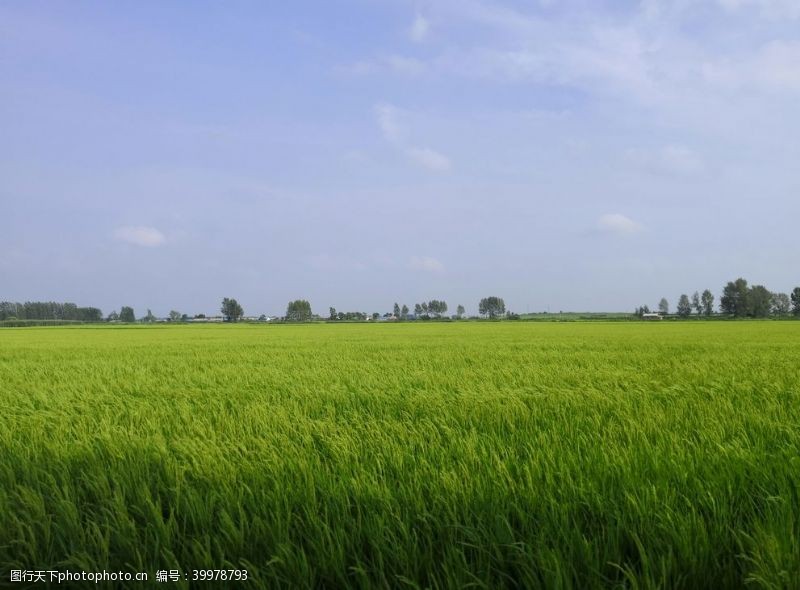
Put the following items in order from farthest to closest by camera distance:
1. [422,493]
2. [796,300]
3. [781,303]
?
1. [781,303]
2. [796,300]
3. [422,493]

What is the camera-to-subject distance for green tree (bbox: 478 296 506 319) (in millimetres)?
155875

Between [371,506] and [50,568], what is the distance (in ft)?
4.32

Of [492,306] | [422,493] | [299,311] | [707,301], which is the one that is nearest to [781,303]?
[707,301]

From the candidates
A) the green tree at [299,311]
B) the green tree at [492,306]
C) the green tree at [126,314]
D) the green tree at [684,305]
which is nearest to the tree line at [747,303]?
the green tree at [684,305]

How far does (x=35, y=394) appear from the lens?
614cm

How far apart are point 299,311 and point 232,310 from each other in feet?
68.9

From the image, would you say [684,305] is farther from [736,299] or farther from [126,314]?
[126,314]

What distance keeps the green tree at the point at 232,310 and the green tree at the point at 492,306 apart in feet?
256

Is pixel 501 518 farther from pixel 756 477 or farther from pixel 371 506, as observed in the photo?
pixel 756 477

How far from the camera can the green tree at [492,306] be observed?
155875mm

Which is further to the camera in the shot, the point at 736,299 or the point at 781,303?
the point at 781,303

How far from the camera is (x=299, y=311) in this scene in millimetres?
149750

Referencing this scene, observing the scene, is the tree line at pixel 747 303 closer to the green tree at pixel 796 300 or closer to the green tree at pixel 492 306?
the green tree at pixel 796 300

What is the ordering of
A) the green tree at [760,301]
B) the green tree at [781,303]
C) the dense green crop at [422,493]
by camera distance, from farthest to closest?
1. the green tree at [781,303]
2. the green tree at [760,301]
3. the dense green crop at [422,493]
